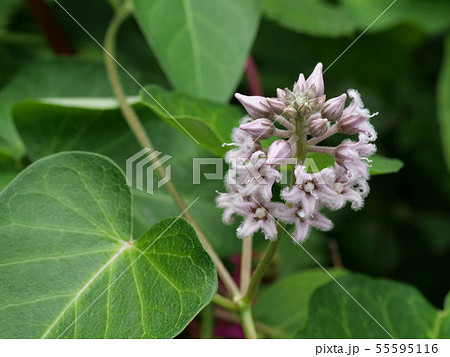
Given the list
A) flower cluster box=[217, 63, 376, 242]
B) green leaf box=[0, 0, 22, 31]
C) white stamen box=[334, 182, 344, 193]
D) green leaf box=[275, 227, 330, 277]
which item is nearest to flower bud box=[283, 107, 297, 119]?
flower cluster box=[217, 63, 376, 242]

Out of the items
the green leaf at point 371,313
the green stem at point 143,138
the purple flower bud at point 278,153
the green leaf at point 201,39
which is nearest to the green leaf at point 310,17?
the green leaf at point 201,39

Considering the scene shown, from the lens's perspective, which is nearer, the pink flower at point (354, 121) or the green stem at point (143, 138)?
the pink flower at point (354, 121)

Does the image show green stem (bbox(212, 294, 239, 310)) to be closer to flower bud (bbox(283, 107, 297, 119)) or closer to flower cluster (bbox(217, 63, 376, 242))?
flower cluster (bbox(217, 63, 376, 242))

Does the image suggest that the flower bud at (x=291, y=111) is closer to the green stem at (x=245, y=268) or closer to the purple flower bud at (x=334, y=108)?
the purple flower bud at (x=334, y=108)

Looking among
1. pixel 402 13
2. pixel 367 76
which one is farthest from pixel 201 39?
pixel 367 76
